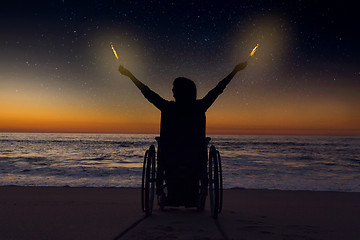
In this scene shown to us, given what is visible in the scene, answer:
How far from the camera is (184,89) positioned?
3613 mm

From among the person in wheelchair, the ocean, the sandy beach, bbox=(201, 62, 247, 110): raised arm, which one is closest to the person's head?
the person in wheelchair

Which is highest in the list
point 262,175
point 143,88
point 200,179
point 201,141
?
point 143,88

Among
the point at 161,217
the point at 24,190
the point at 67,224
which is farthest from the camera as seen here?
the point at 24,190

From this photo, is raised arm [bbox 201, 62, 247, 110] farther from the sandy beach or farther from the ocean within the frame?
the ocean

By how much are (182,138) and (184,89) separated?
562mm

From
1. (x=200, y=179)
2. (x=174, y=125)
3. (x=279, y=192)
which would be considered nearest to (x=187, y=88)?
(x=174, y=125)

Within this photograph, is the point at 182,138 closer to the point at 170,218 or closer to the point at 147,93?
the point at 147,93

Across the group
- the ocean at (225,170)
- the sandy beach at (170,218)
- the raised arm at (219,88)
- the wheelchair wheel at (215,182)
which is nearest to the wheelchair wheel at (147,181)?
the sandy beach at (170,218)

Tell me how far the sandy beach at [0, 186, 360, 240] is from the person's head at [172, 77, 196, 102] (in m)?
1.31

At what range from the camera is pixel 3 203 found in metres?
4.35

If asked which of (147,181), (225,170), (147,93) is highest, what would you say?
(147,93)

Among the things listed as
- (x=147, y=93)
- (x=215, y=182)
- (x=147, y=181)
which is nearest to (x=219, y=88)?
(x=147, y=93)

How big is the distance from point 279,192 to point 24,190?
462 cm

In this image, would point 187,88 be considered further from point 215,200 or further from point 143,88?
point 215,200
